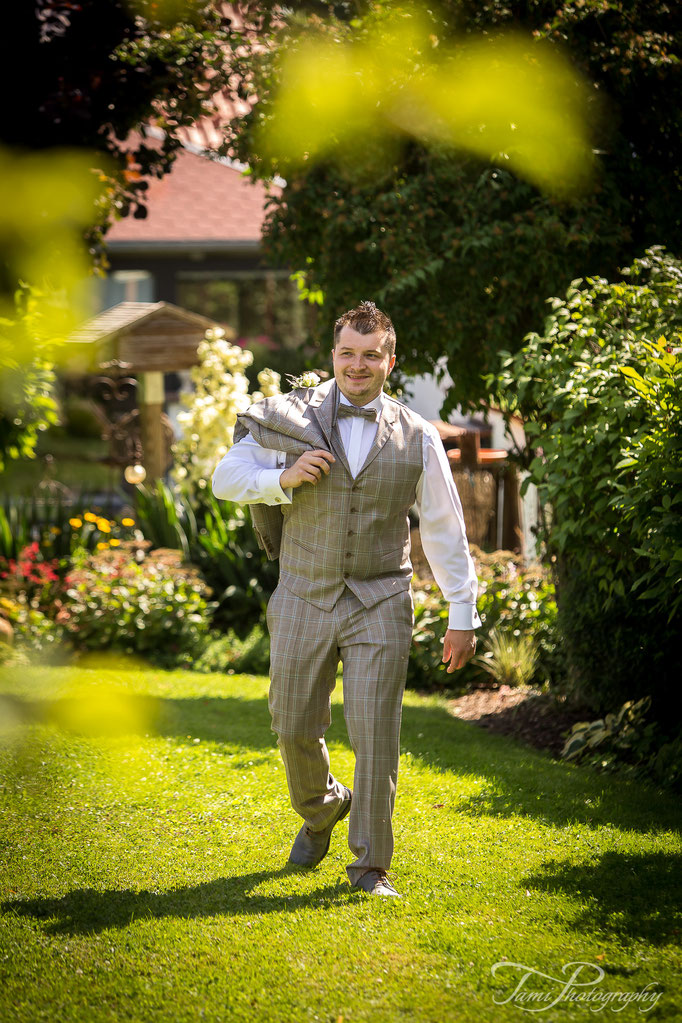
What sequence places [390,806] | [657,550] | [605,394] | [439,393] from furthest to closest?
[439,393] < [605,394] < [657,550] < [390,806]

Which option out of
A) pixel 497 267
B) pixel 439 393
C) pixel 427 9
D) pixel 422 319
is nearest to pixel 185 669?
pixel 422 319

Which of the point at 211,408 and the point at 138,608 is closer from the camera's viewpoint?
the point at 138,608

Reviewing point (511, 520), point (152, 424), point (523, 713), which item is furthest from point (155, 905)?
point (152, 424)

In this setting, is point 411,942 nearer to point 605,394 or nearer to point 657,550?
point 657,550

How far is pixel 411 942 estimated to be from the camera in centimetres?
330

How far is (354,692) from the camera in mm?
3656

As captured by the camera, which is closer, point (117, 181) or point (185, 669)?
point (117, 181)

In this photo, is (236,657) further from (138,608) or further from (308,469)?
(308,469)

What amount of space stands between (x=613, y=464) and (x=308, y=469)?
2.03m

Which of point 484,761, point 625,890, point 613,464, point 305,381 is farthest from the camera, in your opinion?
point 484,761

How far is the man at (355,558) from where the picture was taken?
A: 3.65 m

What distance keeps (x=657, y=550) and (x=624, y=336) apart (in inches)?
61.2

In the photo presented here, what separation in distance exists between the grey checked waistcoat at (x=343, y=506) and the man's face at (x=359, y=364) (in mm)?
87

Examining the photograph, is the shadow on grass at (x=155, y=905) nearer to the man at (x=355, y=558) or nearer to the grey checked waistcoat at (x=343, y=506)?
the man at (x=355, y=558)
